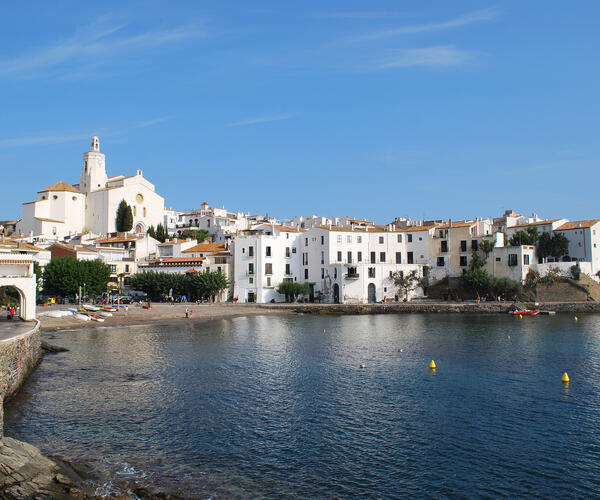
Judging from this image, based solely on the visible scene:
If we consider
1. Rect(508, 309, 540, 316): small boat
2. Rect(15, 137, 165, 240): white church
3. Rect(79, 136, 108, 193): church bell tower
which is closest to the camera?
Rect(508, 309, 540, 316): small boat

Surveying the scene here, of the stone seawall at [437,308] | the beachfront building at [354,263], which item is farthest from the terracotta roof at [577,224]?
the beachfront building at [354,263]

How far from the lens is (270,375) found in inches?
1139

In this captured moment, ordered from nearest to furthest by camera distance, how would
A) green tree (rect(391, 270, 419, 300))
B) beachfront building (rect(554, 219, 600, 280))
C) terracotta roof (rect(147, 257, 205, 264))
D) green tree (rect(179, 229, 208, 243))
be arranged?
beachfront building (rect(554, 219, 600, 280)), green tree (rect(391, 270, 419, 300)), terracotta roof (rect(147, 257, 205, 264)), green tree (rect(179, 229, 208, 243))

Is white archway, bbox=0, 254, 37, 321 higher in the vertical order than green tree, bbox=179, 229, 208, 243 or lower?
lower

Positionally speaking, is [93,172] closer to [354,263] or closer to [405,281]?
[354,263]

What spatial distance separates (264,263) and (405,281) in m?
20.4

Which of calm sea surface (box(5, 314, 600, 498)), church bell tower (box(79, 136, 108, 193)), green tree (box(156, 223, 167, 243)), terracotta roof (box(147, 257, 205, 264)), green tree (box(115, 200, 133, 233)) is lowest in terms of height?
calm sea surface (box(5, 314, 600, 498))

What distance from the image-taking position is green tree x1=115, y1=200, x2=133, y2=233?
362 feet

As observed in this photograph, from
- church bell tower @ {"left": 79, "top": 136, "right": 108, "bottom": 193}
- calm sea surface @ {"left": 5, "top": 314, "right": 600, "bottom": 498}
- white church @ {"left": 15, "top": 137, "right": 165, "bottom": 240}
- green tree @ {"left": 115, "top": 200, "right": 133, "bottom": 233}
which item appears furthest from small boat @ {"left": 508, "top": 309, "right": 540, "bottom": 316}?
church bell tower @ {"left": 79, "top": 136, "right": 108, "bottom": 193}

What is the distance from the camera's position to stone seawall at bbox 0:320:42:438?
22.6 m

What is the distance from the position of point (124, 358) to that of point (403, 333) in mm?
24058

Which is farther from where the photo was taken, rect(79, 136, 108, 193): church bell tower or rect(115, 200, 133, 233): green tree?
rect(79, 136, 108, 193): church bell tower

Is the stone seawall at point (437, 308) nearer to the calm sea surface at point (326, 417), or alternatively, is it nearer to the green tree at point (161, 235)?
the calm sea surface at point (326, 417)

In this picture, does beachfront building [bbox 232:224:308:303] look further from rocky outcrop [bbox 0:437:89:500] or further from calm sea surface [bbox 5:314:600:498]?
rocky outcrop [bbox 0:437:89:500]
